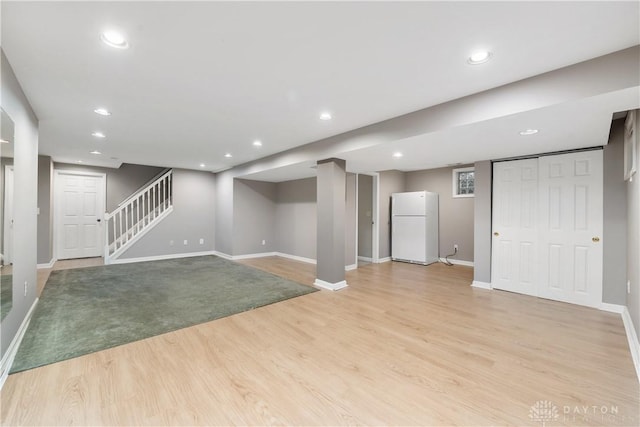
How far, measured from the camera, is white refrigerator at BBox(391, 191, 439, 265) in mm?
6250

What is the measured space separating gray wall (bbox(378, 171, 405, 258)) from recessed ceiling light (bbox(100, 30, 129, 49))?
5.50m

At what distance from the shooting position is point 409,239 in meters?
6.48

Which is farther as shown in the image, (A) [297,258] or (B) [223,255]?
(B) [223,255]

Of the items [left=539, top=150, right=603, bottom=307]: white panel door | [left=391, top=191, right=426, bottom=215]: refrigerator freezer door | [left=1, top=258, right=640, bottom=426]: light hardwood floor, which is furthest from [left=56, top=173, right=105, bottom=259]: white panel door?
[left=539, top=150, right=603, bottom=307]: white panel door

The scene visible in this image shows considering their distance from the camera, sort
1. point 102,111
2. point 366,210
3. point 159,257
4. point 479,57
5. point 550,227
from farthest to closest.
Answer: point 159,257 < point 366,210 < point 550,227 < point 102,111 < point 479,57

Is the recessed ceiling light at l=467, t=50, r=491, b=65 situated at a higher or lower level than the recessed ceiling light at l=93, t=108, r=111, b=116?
lower

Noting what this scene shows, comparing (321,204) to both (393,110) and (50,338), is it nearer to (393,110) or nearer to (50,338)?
(393,110)

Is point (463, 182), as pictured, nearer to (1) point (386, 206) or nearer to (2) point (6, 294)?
(1) point (386, 206)

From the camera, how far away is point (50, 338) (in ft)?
8.53

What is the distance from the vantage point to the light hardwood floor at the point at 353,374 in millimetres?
1674

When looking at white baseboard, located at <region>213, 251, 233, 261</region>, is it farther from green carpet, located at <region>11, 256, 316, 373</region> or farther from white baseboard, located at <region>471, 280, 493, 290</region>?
white baseboard, located at <region>471, 280, 493, 290</region>

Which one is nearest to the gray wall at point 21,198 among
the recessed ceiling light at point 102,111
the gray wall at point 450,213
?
the recessed ceiling light at point 102,111

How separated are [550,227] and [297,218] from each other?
16.6 feet

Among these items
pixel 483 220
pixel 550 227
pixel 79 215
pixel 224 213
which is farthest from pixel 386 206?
pixel 79 215
